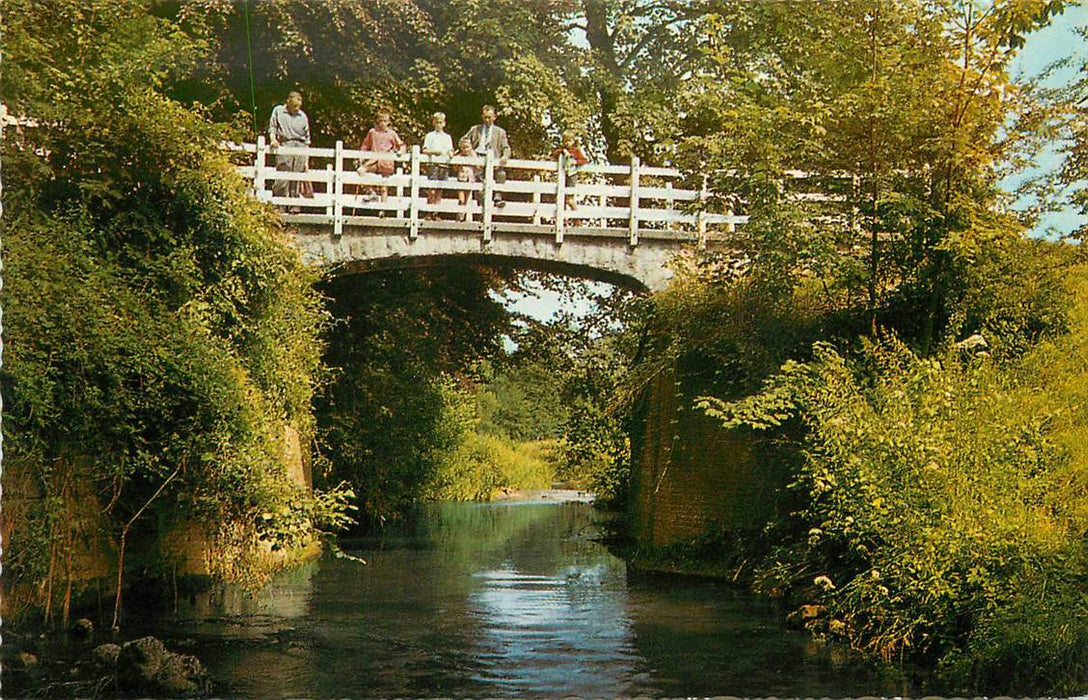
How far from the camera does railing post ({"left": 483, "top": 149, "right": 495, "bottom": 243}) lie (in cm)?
1213

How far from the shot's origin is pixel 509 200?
42.3 feet

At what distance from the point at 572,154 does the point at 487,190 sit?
1004mm

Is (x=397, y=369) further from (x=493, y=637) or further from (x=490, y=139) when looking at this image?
(x=493, y=637)

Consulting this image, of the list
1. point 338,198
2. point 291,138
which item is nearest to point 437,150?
point 338,198

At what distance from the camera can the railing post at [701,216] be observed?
10438mm

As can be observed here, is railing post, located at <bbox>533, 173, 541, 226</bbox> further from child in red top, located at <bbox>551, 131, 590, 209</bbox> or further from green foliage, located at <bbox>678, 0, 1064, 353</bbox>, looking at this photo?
green foliage, located at <bbox>678, 0, 1064, 353</bbox>

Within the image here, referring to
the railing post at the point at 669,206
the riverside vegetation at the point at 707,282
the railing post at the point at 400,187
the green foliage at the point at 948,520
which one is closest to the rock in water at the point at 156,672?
the riverside vegetation at the point at 707,282

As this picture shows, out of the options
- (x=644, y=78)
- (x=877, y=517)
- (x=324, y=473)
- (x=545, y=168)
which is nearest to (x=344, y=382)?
(x=324, y=473)

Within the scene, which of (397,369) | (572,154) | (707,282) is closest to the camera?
(707,282)

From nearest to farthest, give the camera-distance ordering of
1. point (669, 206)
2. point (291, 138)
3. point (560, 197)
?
point (291, 138) → point (560, 197) → point (669, 206)

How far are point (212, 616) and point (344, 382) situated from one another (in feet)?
17.4

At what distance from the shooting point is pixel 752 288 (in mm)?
10359

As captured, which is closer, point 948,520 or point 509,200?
point 948,520

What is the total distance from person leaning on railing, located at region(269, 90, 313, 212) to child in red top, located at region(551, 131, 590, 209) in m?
2.23
